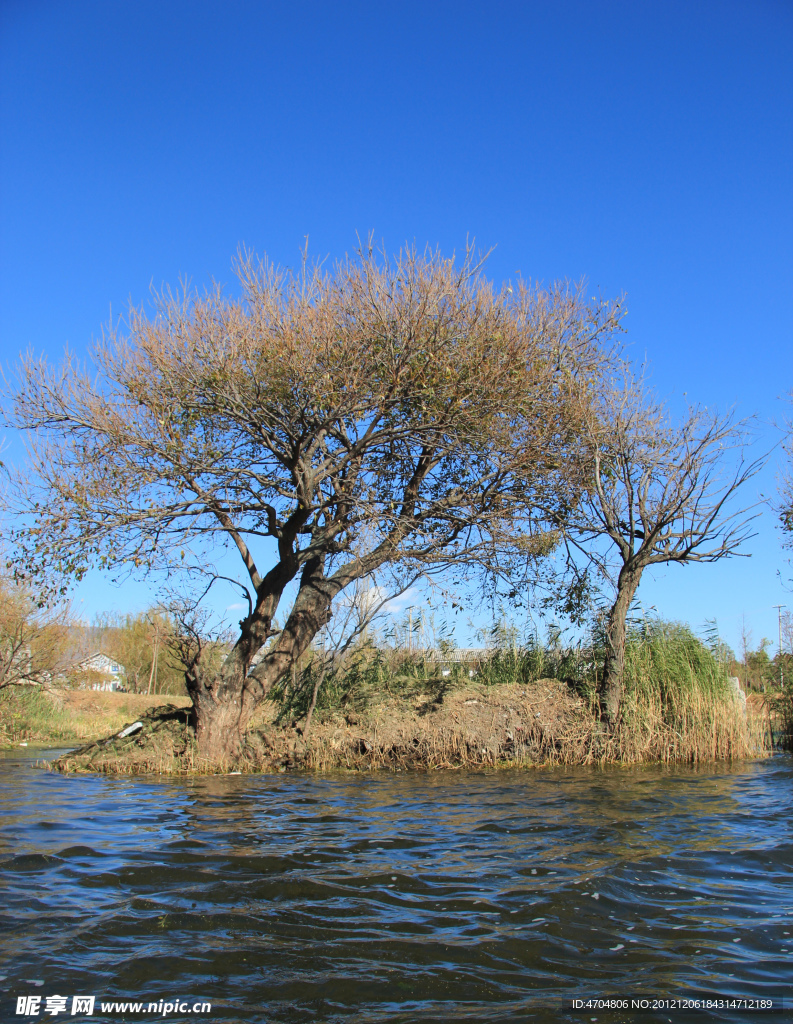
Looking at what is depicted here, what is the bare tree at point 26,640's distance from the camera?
1922cm

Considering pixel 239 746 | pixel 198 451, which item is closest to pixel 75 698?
pixel 239 746

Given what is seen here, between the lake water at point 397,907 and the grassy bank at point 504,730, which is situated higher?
the grassy bank at point 504,730

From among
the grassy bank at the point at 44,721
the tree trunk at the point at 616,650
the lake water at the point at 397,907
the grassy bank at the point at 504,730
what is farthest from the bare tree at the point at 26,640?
the tree trunk at the point at 616,650

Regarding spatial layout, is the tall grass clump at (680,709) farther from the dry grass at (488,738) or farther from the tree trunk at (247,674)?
the tree trunk at (247,674)

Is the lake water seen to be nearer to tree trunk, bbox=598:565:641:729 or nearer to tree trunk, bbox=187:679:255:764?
tree trunk, bbox=187:679:255:764

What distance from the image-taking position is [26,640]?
19.2 metres

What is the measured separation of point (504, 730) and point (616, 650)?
2.78 m

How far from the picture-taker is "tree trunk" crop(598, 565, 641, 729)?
551 inches

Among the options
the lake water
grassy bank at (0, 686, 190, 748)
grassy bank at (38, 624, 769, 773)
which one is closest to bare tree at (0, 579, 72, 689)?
grassy bank at (0, 686, 190, 748)

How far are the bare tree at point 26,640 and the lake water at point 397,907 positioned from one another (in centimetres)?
1114

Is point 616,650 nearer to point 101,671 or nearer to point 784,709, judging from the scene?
point 784,709

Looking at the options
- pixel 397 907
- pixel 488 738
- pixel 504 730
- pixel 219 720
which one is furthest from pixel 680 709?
pixel 397 907

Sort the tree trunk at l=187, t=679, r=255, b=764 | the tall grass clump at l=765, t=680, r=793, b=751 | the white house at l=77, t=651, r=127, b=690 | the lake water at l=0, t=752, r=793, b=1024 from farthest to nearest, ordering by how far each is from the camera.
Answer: the white house at l=77, t=651, r=127, b=690 → the tall grass clump at l=765, t=680, r=793, b=751 → the tree trunk at l=187, t=679, r=255, b=764 → the lake water at l=0, t=752, r=793, b=1024

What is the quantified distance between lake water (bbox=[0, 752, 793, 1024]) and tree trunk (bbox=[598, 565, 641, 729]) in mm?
4650
